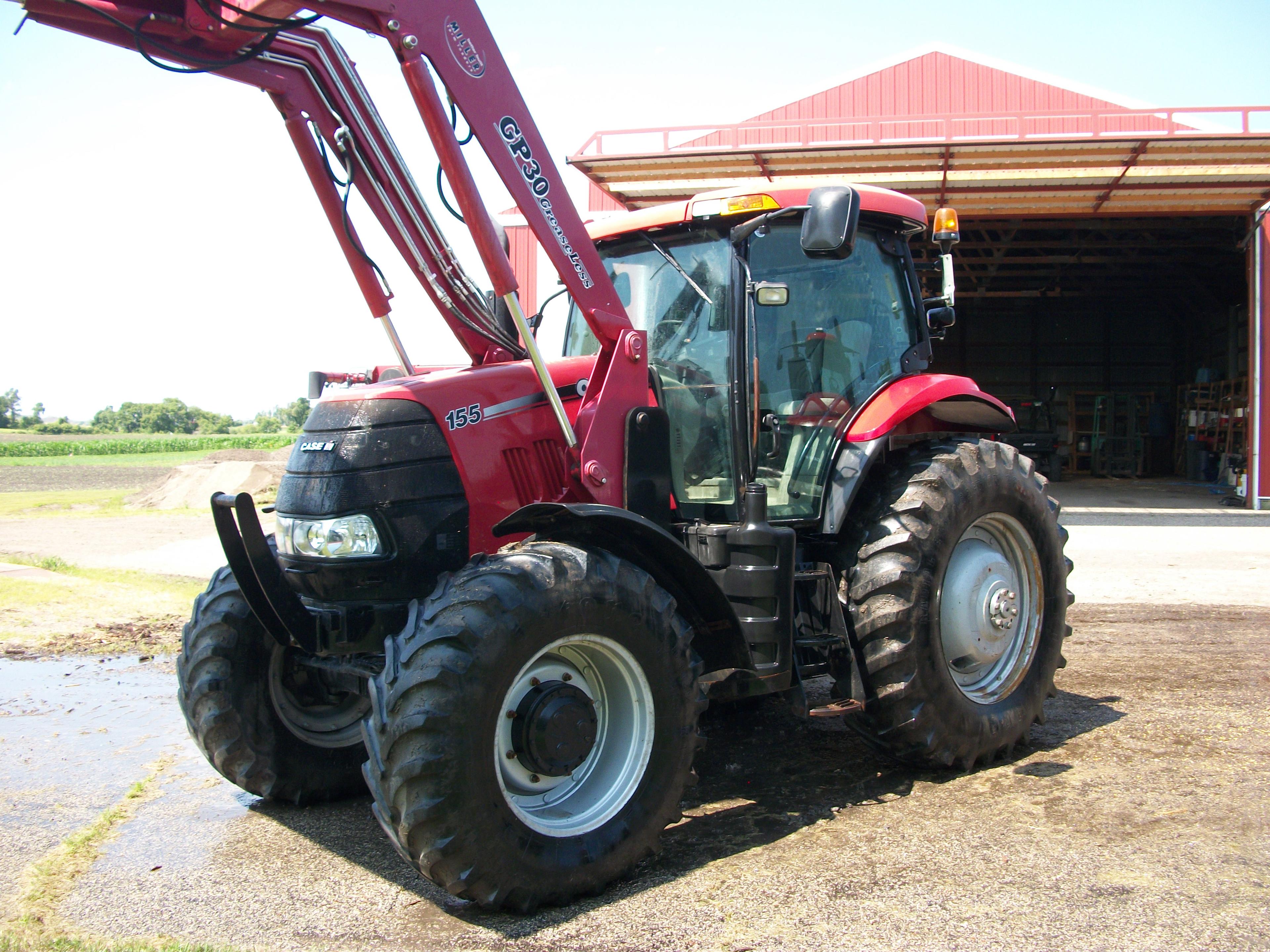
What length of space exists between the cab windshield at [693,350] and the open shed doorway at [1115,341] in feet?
48.7

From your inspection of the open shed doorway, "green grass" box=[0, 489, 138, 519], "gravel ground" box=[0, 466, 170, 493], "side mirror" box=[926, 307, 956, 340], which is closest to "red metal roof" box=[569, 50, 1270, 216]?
the open shed doorway

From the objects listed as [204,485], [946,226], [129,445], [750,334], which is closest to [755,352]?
[750,334]

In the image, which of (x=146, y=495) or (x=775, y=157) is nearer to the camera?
(x=775, y=157)

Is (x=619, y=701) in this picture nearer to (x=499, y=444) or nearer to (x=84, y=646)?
(x=499, y=444)

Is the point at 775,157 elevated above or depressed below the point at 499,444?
above

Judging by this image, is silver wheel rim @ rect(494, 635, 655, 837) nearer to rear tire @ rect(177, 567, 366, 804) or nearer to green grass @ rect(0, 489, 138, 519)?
rear tire @ rect(177, 567, 366, 804)

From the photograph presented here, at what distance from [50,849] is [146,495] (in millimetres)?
19412

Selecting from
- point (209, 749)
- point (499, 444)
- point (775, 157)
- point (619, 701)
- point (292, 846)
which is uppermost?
point (775, 157)

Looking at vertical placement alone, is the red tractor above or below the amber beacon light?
below

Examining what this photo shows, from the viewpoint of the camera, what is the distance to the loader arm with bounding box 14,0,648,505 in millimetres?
3062

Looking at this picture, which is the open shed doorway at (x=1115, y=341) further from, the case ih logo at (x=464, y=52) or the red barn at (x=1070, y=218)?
the case ih logo at (x=464, y=52)

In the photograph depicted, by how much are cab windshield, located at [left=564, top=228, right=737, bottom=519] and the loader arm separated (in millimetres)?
335

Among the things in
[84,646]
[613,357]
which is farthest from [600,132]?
[613,357]

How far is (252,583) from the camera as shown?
11.7 feet
